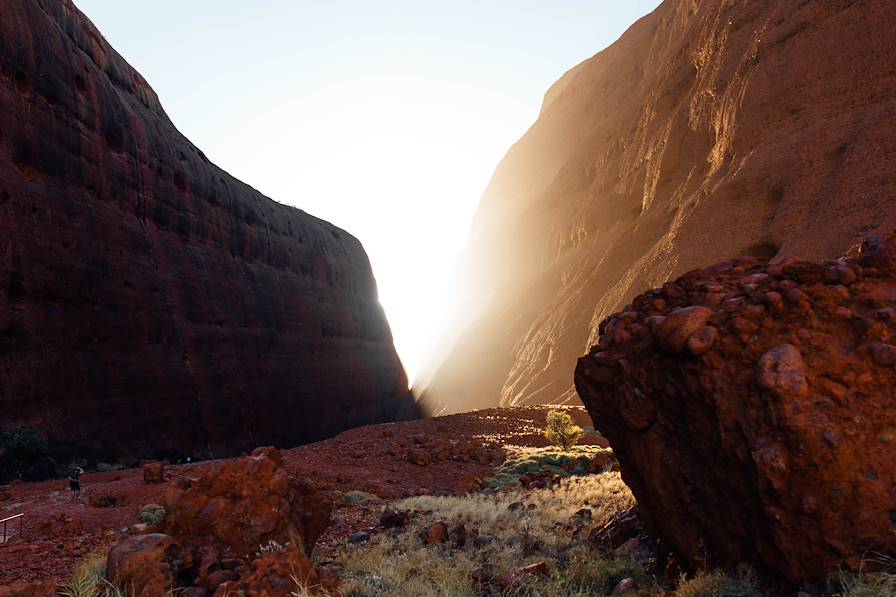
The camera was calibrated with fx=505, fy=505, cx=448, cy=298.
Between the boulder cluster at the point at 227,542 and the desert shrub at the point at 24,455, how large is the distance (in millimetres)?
9737

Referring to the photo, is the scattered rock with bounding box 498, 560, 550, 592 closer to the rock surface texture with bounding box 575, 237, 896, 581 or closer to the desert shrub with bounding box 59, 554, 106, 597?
the rock surface texture with bounding box 575, 237, 896, 581

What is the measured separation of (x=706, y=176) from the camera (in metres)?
31.3

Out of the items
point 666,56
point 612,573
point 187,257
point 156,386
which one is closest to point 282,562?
point 612,573

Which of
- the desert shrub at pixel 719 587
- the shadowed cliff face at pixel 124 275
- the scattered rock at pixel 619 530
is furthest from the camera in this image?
the shadowed cliff face at pixel 124 275

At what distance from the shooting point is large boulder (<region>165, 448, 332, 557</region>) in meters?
4.94

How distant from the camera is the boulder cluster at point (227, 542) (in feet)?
13.8

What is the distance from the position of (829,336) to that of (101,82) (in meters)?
20.3

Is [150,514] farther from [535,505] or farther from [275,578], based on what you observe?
[535,505]

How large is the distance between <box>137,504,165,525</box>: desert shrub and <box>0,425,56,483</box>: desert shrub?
19.7 ft

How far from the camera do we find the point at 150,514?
7.97 metres

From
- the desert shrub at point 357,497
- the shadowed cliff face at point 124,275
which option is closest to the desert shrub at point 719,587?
the desert shrub at point 357,497

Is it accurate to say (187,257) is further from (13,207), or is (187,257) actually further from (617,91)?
(617,91)

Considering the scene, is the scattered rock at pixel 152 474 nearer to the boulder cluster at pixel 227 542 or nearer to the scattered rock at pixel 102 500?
the scattered rock at pixel 102 500

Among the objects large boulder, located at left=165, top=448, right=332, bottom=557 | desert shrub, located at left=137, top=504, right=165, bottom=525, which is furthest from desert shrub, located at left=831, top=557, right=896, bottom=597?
desert shrub, located at left=137, top=504, right=165, bottom=525
